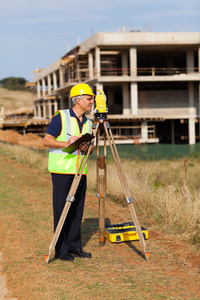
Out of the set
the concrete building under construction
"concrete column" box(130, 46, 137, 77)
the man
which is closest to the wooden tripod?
the man

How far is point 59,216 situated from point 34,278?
880 millimetres

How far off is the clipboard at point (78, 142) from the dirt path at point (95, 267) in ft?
4.36

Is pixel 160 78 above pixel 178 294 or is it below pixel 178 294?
above

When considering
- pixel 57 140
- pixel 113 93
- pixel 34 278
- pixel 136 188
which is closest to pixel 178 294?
pixel 34 278

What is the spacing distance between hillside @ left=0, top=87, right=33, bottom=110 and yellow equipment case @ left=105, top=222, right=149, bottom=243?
92.2 meters

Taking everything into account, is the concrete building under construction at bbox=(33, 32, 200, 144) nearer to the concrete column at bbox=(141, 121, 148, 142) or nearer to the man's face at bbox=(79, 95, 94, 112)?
the concrete column at bbox=(141, 121, 148, 142)

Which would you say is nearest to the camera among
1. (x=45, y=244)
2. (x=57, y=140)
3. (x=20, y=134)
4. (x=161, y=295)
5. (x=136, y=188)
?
(x=161, y=295)

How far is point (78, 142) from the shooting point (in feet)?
15.1

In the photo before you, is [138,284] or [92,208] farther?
[92,208]

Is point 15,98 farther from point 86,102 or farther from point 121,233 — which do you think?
point 86,102

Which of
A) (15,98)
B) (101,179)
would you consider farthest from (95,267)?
(15,98)

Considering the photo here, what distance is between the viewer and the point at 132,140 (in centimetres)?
3525

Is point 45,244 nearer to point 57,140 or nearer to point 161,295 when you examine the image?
point 57,140

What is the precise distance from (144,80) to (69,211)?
30.8 meters
